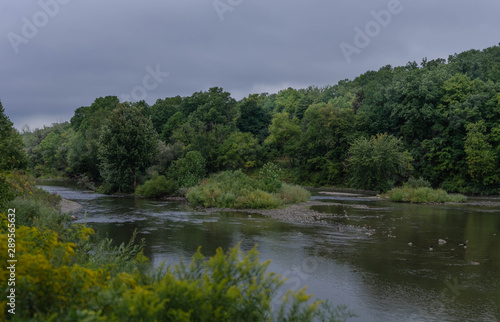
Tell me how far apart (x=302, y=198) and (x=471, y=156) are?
2714 centimetres

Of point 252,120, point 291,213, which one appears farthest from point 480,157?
point 252,120

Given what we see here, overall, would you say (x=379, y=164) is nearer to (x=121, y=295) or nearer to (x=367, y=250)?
(x=367, y=250)

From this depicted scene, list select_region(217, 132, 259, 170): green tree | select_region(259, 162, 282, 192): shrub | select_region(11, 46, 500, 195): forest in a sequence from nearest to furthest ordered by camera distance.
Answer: select_region(259, 162, 282, 192): shrub
select_region(11, 46, 500, 195): forest
select_region(217, 132, 259, 170): green tree

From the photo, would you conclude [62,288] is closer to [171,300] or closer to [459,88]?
[171,300]

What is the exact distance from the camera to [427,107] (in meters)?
57.7

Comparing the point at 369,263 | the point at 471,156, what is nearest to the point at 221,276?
the point at 369,263

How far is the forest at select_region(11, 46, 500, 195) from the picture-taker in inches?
1832

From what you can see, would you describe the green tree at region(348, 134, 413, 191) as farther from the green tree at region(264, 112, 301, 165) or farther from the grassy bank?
the green tree at region(264, 112, 301, 165)

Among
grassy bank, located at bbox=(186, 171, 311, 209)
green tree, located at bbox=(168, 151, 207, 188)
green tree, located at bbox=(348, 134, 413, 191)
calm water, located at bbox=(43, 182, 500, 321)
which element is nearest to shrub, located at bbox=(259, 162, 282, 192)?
grassy bank, located at bbox=(186, 171, 311, 209)

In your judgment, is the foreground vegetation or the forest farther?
the forest

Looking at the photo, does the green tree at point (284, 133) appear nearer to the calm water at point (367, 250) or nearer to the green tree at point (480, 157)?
the green tree at point (480, 157)

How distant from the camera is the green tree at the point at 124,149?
149 feet

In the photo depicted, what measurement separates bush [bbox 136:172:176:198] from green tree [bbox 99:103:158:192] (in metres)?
3.91

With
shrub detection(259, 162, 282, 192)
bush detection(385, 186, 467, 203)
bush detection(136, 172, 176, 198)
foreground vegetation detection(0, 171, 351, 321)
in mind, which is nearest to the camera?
foreground vegetation detection(0, 171, 351, 321)
